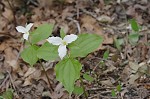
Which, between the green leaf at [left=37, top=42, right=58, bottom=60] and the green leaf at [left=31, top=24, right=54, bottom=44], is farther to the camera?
the green leaf at [left=31, top=24, right=54, bottom=44]

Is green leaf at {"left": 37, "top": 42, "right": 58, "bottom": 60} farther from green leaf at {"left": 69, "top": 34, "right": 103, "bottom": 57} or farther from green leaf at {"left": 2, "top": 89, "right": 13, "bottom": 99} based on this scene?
green leaf at {"left": 2, "top": 89, "right": 13, "bottom": 99}

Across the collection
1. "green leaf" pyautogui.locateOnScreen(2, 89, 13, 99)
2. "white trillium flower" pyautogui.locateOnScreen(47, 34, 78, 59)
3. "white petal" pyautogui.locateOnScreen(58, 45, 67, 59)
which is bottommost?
"green leaf" pyautogui.locateOnScreen(2, 89, 13, 99)

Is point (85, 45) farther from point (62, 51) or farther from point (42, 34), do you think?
point (42, 34)

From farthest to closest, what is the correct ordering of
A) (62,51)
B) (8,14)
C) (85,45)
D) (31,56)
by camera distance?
(8,14) < (31,56) < (85,45) < (62,51)

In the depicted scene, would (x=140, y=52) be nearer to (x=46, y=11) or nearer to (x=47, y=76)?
(x=47, y=76)

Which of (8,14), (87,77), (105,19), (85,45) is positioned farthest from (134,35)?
(8,14)

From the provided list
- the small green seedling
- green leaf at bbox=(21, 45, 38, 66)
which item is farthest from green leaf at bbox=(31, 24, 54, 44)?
the small green seedling

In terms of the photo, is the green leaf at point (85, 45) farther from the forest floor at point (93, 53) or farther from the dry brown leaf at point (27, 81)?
the dry brown leaf at point (27, 81)
